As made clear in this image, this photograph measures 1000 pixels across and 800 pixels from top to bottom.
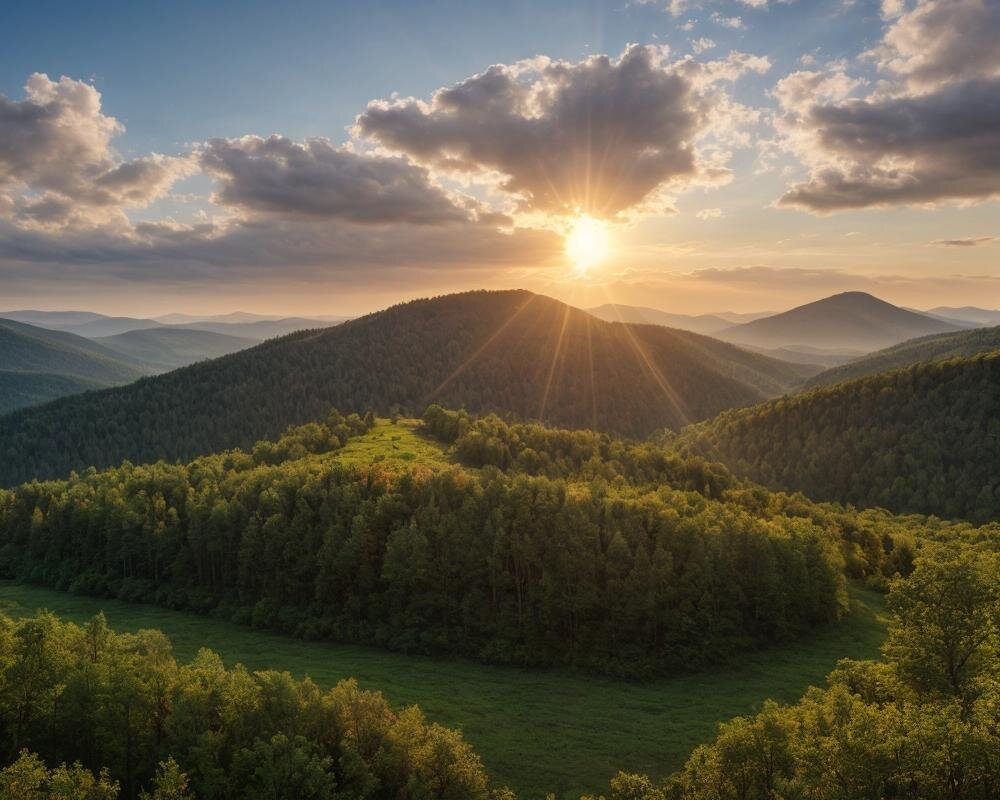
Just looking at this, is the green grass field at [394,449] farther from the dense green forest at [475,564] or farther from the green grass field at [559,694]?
the green grass field at [559,694]

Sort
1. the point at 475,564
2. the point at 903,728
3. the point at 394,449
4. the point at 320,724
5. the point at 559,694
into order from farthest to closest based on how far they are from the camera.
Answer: the point at 394,449
the point at 475,564
the point at 559,694
the point at 320,724
the point at 903,728

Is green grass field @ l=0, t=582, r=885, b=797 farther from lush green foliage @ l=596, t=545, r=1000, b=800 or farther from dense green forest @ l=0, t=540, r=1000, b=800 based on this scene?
lush green foliage @ l=596, t=545, r=1000, b=800

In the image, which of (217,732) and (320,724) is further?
(217,732)

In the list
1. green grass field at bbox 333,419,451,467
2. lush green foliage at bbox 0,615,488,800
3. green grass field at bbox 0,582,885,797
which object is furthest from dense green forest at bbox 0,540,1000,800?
green grass field at bbox 333,419,451,467

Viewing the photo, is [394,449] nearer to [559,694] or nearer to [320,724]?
[559,694]

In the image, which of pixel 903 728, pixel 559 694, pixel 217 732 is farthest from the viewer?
pixel 559 694

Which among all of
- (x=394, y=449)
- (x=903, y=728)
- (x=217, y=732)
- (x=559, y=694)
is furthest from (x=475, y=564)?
(x=903, y=728)

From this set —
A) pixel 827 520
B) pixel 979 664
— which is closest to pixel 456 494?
pixel 979 664
